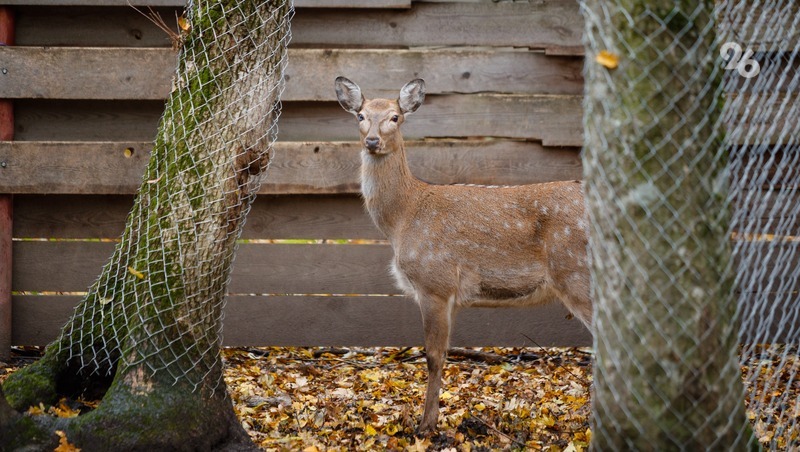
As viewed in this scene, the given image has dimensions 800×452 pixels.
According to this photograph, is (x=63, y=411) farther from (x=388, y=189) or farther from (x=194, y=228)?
(x=388, y=189)

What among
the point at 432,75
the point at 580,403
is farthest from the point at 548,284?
the point at 432,75

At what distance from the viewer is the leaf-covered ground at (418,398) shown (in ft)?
16.5

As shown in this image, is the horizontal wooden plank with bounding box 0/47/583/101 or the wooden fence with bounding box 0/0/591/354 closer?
the horizontal wooden plank with bounding box 0/47/583/101

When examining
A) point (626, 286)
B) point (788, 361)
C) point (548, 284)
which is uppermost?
point (626, 286)

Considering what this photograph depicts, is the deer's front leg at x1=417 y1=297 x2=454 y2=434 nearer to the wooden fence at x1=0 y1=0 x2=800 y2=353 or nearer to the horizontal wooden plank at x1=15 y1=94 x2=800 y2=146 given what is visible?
the wooden fence at x1=0 y1=0 x2=800 y2=353

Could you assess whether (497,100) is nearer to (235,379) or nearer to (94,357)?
(235,379)

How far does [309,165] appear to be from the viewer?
275 inches

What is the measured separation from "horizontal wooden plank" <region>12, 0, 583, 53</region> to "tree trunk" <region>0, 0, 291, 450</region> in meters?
2.37

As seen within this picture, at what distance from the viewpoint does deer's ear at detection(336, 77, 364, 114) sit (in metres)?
6.27

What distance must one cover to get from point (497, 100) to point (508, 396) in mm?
2349

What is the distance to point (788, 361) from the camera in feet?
22.2

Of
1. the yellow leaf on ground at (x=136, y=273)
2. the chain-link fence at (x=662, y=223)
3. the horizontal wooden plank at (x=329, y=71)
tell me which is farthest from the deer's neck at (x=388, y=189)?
the chain-link fence at (x=662, y=223)

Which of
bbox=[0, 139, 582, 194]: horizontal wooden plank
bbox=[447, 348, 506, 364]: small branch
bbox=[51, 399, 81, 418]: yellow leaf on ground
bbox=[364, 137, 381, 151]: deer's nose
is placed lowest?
bbox=[447, 348, 506, 364]: small branch

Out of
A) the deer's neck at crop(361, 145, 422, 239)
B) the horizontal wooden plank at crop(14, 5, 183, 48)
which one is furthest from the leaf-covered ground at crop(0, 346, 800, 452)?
the horizontal wooden plank at crop(14, 5, 183, 48)
